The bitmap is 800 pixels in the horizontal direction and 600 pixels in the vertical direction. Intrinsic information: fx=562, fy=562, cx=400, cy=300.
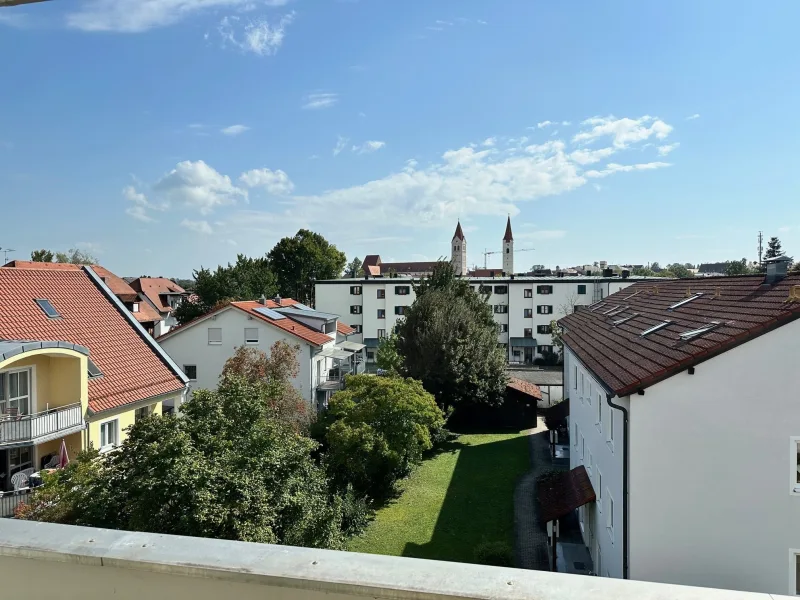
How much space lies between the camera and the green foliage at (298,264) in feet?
225

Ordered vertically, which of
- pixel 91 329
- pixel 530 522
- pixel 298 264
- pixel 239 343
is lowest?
pixel 530 522

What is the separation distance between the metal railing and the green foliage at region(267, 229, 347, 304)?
56.3m

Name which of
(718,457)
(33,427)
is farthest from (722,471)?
(33,427)

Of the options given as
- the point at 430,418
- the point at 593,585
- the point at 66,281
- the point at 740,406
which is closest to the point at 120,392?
the point at 66,281

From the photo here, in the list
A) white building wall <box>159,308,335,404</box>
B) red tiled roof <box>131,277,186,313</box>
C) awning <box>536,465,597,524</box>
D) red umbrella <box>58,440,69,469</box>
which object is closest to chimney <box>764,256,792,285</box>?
awning <box>536,465,597,524</box>

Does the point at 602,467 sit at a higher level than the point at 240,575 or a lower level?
lower

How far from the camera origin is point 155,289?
6184 cm

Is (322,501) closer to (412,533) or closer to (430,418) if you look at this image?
(412,533)

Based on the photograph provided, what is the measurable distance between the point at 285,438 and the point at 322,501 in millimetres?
1452

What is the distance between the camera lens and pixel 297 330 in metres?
30.2

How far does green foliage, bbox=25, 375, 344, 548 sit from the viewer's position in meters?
8.70

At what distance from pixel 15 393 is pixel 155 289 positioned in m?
50.9

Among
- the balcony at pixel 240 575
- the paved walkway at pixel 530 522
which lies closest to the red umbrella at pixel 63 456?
the paved walkway at pixel 530 522

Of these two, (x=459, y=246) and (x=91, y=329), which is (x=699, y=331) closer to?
(x=91, y=329)
